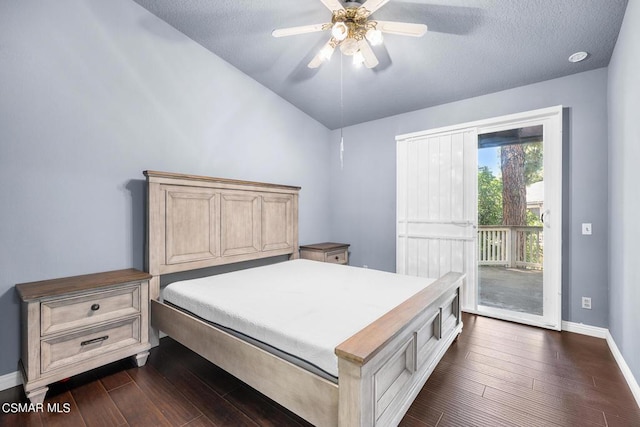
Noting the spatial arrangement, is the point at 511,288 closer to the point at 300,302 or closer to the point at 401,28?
the point at 300,302

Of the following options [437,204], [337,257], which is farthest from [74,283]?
[437,204]

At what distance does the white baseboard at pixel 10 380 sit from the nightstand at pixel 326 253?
2.71m

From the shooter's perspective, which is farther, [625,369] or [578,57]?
[578,57]

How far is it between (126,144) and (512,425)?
3.30 meters

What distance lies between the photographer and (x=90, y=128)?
2.22 meters

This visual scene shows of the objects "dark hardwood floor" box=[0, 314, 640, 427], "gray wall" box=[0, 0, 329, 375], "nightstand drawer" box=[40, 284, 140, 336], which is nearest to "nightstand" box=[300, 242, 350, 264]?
"gray wall" box=[0, 0, 329, 375]

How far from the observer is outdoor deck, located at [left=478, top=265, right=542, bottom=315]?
11.7ft

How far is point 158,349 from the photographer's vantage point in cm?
245

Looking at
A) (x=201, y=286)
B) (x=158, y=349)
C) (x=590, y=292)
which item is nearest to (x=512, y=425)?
(x=590, y=292)

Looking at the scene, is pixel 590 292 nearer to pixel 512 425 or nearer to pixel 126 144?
pixel 512 425

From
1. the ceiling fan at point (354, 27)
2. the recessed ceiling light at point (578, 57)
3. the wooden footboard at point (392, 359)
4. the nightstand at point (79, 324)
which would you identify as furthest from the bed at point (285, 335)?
the recessed ceiling light at point (578, 57)

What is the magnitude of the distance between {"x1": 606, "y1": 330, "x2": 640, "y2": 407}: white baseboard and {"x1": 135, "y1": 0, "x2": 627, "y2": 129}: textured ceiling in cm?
244

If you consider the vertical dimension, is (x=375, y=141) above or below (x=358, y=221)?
above

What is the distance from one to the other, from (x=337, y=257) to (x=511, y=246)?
123 inches
